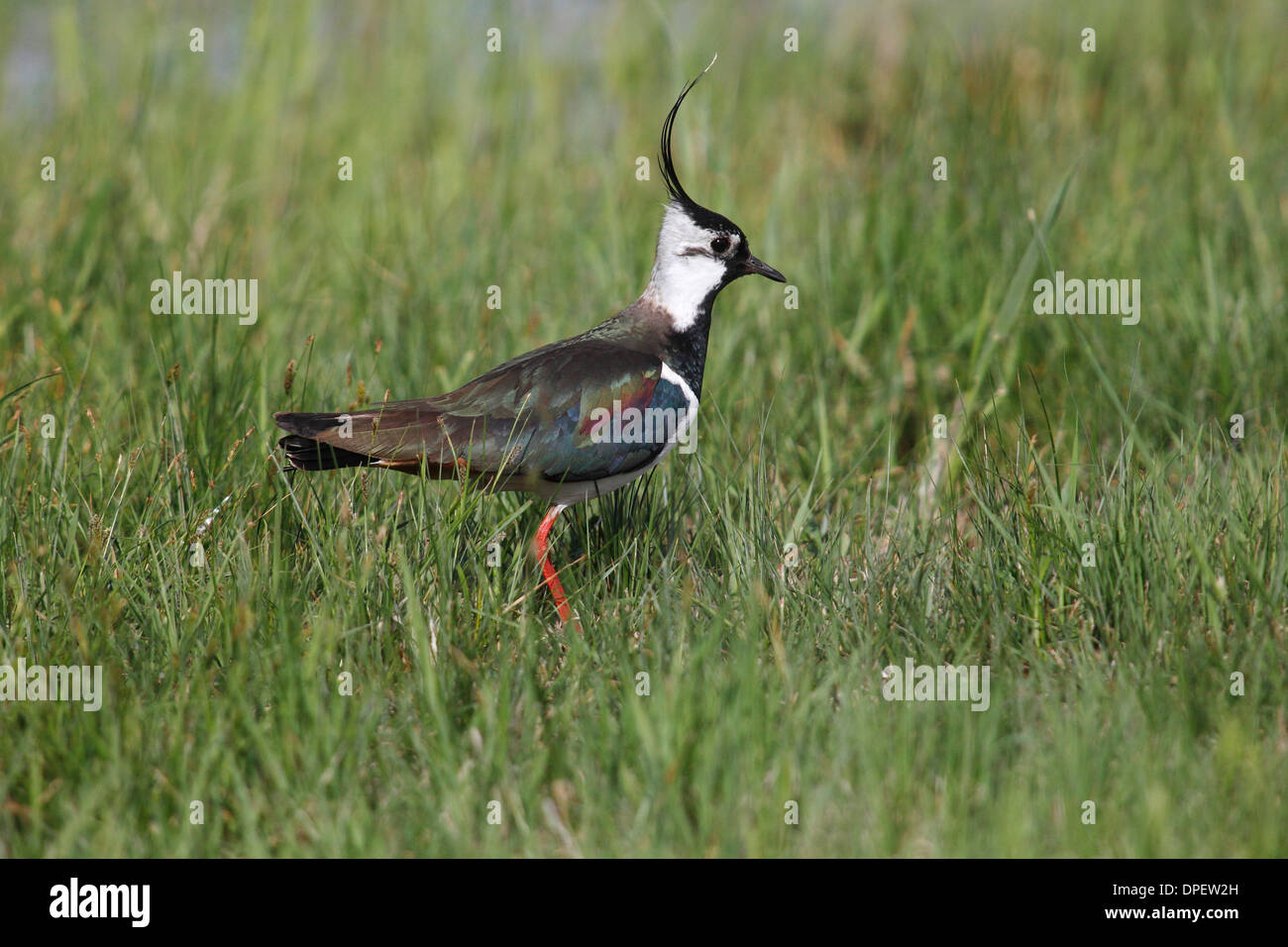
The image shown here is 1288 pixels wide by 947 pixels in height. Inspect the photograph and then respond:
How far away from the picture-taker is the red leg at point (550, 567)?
3941 mm

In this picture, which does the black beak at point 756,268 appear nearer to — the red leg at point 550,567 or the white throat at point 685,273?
the white throat at point 685,273

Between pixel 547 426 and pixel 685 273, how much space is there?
33.8 inches

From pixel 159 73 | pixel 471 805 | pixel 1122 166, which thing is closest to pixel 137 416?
pixel 471 805

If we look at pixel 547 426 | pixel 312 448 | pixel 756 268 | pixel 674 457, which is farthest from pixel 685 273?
pixel 312 448

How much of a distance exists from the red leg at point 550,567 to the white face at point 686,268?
2.65 feet

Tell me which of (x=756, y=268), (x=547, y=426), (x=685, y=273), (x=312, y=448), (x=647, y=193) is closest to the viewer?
(x=312, y=448)

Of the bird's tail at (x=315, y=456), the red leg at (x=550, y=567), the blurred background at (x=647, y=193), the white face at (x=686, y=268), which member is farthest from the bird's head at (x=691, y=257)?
the bird's tail at (x=315, y=456)

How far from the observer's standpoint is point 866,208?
621 cm

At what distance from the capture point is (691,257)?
472cm

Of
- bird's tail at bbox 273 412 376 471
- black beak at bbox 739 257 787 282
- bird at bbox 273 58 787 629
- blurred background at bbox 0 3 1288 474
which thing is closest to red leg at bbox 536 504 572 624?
bird at bbox 273 58 787 629

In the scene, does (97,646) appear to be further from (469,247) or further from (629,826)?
(469,247)

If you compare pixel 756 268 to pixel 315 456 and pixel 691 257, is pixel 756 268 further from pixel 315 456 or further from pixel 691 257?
pixel 315 456

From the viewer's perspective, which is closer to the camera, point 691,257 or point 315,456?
point 315,456
